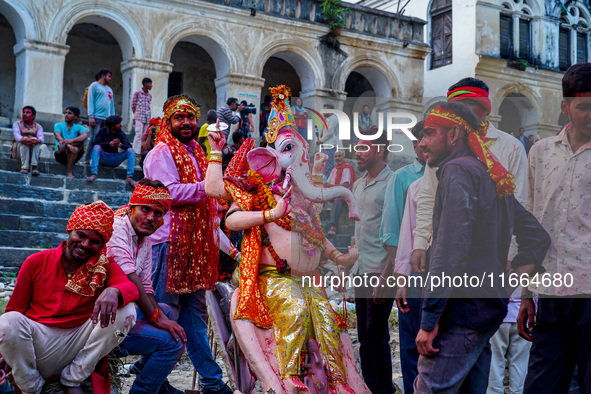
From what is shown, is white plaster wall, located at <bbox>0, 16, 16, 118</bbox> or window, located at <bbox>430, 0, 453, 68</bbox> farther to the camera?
window, located at <bbox>430, 0, 453, 68</bbox>

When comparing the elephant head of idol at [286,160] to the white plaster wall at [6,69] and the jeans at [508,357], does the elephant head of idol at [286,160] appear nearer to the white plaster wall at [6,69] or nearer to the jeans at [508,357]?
the jeans at [508,357]

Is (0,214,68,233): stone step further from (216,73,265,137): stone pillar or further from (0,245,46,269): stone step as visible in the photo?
(216,73,265,137): stone pillar

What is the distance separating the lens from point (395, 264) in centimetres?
384

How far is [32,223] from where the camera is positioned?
28.2 feet

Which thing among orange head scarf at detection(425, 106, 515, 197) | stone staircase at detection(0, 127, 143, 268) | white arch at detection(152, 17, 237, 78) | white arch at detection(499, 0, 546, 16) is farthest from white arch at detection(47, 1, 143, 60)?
white arch at detection(499, 0, 546, 16)

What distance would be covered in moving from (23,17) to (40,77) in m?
1.26

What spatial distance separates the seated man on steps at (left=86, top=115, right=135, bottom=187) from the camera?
10.0m

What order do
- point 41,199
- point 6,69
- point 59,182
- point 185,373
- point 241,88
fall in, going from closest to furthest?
1. point 185,373
2. point 41,199
3. point 59,182
4. point 241,88
5. point 6,69

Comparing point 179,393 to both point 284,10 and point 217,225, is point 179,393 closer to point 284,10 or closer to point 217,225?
point 217,225

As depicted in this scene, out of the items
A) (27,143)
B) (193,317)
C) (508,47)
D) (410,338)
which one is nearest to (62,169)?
(27,143)

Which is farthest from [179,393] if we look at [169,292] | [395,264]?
[395,264]

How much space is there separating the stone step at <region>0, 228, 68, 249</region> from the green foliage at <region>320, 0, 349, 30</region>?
410 inches

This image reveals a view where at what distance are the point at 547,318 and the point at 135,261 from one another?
242cm

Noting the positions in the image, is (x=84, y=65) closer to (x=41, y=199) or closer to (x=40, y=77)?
(x=40, y=77)
